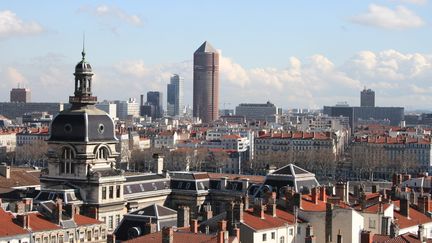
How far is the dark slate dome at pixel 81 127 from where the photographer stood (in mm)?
87438

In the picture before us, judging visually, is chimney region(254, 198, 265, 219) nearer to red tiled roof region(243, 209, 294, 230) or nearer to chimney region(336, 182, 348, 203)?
red tiled roof region(243, 209, 294, 230)

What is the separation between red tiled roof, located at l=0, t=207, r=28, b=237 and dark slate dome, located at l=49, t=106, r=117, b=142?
76.7ft

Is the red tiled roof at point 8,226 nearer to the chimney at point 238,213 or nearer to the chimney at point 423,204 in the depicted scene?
the chimney at point 238,213

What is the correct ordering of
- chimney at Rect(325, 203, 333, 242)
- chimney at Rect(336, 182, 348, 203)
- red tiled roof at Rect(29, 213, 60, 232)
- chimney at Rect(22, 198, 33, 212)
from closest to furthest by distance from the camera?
chimney at Rect(325, 203, 333, 242), red tiled roof at Rect(29, 213, 60, 232), chimney at Rect(22, 198, 33, 212), chimney at Rect(336, 182, 348, 203)

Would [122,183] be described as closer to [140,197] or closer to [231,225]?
[140,197]

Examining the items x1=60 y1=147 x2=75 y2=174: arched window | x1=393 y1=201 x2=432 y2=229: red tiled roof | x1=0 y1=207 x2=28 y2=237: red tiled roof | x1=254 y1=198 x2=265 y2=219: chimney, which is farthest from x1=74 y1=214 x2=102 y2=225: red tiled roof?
x1=393 y1=201 x2=432 y2=229: red tiled roof

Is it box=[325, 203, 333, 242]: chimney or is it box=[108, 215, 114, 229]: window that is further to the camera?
box=[108, 215, 114, 229]: window

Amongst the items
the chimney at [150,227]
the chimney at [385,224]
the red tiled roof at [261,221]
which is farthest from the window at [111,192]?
the chimney at [385,224]

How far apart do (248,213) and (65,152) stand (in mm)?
33494

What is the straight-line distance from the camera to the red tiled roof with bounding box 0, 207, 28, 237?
61.6 m

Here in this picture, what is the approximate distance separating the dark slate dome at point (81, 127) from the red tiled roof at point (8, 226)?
2336cm

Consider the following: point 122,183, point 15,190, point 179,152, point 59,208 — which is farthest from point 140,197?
point 179,152

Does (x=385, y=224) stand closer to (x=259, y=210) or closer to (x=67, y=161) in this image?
(x=259, y=210)

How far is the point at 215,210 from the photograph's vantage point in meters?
94.4
